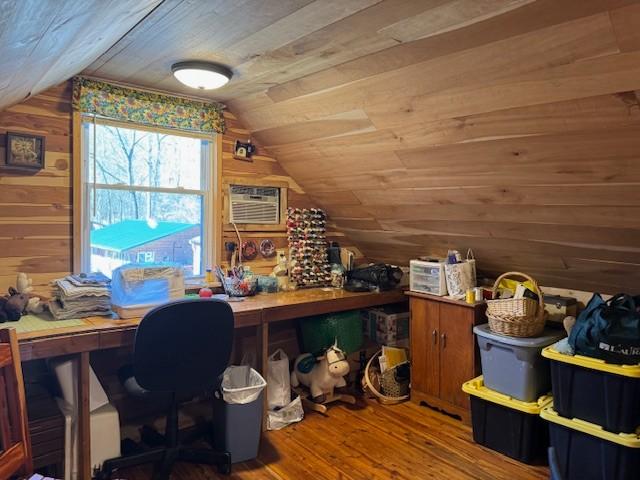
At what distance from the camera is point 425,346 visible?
3.45 metres

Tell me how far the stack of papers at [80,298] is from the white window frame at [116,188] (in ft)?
0.93

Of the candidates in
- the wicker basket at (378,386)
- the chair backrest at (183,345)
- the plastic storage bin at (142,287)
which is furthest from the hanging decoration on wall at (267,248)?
the chair backrest at (183,345)

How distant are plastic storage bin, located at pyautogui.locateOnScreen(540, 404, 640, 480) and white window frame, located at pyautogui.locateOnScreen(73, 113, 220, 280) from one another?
2370 millimetres

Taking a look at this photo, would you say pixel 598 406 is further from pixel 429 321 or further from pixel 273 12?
pixel 273 12

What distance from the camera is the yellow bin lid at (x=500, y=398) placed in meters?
2.71

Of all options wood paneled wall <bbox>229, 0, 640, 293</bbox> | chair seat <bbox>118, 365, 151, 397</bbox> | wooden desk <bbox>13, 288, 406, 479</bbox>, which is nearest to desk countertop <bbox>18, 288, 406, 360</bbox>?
wooden desk <bbox>13, 288, 406, 479</bbox>

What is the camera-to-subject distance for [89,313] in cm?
258

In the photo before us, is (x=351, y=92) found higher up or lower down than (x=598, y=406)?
higher up

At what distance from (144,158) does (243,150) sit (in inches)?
27.3

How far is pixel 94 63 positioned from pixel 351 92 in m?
1.39

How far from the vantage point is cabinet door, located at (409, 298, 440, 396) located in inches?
133

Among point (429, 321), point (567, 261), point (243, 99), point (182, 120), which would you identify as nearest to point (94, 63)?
point (182, 120)

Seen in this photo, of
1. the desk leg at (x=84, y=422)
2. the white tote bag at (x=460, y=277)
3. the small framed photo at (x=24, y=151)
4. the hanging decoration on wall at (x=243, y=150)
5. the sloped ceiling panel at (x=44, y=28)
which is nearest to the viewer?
the sloped ceiling panel at (x=44, y=28)

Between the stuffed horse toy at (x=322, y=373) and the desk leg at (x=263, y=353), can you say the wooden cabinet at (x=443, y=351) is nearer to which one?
the stuffed horse toy at (x=322, y=373)
